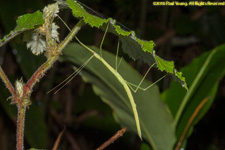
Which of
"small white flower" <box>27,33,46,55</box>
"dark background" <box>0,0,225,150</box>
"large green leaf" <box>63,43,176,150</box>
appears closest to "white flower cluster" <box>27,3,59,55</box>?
"small white flower" <box>27,33,46,55</box>

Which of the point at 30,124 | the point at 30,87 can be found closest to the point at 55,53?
the point at 30,87

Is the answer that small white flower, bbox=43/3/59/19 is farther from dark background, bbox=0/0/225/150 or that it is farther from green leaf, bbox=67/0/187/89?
dark background, bbox=0/0/225/150

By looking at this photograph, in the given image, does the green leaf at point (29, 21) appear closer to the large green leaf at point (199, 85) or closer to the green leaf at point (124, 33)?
the green leaf at point (124, 33)

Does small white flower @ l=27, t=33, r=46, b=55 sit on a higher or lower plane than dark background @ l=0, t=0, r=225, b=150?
higher

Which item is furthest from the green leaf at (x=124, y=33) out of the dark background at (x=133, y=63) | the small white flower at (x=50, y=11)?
the dark background at (x=133, y=63)

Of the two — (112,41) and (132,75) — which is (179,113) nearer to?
(132,75)

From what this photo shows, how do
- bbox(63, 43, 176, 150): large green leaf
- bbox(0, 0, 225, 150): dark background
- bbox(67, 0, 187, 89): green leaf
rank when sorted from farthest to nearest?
bbox(0, 0, 225, 150): dark background → bbox(63, 43, 176, 150): large green leaf → bbox(67, 0, 187, 89): green leaf

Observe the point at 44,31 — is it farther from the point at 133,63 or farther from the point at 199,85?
the point at 133,63
